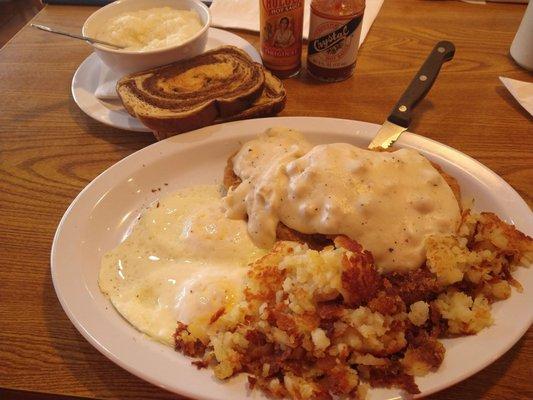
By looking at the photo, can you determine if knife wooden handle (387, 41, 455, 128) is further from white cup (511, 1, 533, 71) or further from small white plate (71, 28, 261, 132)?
small white plate (71, 28, 261, 132)

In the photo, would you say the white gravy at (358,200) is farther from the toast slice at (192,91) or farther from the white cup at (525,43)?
the white cup at (525,43)

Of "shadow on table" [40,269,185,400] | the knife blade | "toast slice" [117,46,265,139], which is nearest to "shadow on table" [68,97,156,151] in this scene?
"toast slice" [117,46,265,139]

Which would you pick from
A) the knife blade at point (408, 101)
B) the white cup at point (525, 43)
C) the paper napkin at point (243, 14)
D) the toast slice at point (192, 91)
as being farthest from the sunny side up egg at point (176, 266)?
the white cup at point (525, 43)

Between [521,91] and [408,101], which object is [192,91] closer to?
[408,101]

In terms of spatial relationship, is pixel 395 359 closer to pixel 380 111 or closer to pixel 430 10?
pixel 380 111

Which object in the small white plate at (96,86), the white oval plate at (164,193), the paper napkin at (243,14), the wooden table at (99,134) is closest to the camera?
the white oval plate at (164,193)
